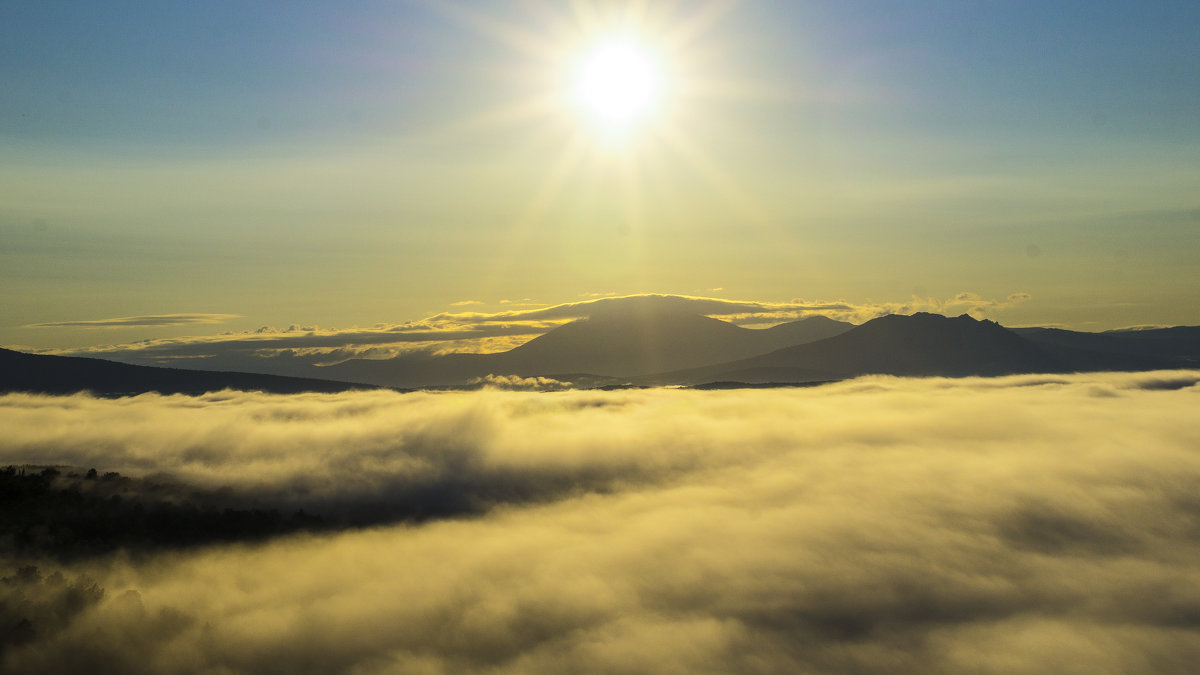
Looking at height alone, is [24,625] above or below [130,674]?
above

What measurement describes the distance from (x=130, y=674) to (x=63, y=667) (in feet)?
51.5

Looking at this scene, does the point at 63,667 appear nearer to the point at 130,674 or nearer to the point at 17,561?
the point at 130,674

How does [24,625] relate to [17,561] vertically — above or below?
below

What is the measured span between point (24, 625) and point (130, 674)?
95.6 feet

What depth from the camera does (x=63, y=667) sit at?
620 ft

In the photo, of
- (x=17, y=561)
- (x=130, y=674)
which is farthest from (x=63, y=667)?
(x=17, y=561)

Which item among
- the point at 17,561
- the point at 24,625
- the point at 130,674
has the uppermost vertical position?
the point at 17,561

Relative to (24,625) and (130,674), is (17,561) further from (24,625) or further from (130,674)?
(130,674)

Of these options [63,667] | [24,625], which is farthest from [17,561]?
[63,667]

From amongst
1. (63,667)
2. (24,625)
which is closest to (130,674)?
(63,667)

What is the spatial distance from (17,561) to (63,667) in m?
31.6

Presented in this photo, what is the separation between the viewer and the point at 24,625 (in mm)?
192875

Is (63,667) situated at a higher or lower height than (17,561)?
lower

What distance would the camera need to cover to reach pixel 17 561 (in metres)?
197
